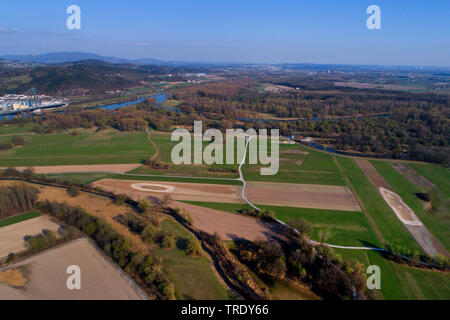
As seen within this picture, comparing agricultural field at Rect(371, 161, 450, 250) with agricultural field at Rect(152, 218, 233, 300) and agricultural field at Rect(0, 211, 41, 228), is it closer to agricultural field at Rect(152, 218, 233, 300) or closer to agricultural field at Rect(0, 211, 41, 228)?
agricultural field at Rect(152, 218, 233, 300)

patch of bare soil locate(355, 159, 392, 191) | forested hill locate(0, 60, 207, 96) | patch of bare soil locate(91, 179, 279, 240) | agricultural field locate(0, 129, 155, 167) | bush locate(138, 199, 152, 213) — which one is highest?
forested hill locate(0, 60, 207, 96)

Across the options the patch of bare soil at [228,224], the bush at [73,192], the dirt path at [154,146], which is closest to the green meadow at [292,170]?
the dirt path at [154,146]

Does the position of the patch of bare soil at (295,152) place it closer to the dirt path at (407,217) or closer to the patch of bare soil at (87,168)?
the dirt path at (407,217)

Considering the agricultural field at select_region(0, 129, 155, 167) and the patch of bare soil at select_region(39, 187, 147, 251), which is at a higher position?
the agricultural field at select_region(0, 129, 155, 167)

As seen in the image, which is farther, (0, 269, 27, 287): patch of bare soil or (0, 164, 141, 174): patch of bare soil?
(0, 164, 141, 174): patch of bare soil

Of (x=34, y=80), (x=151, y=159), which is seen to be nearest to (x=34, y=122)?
(x=151, y=159)

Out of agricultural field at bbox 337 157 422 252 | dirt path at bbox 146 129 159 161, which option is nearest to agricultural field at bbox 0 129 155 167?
dirt path at bbox 146 129 159 161
